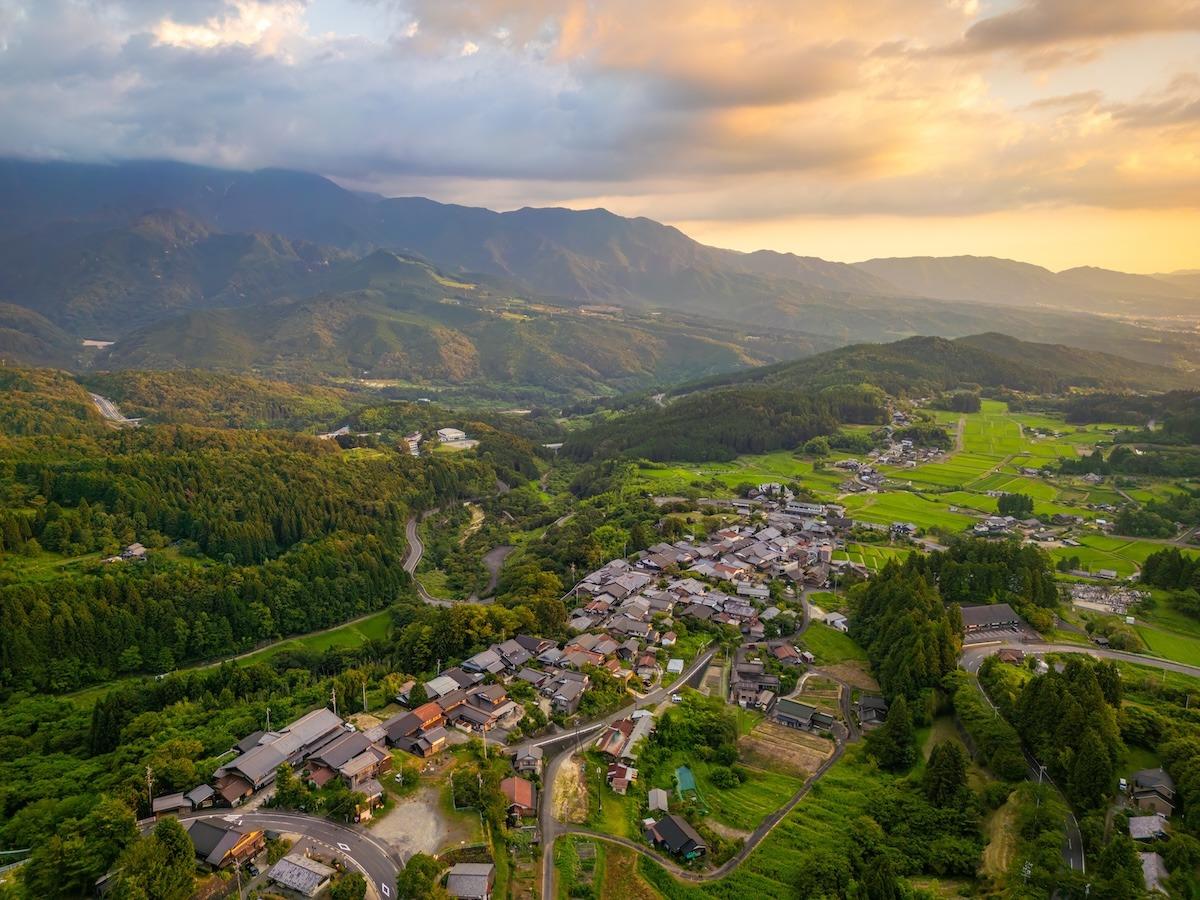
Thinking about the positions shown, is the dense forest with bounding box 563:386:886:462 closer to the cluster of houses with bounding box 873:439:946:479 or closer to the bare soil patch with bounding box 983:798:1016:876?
the cluster of houses with bounding box 873:439:946:479

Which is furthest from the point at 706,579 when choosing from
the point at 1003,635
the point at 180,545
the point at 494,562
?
the point at 180,545

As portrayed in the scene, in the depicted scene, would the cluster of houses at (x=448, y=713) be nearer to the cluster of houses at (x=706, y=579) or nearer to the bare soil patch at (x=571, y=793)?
the bare soil patch at (x=571, y=793)

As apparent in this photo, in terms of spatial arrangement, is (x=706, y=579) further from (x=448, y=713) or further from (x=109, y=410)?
(x=109, y=410)

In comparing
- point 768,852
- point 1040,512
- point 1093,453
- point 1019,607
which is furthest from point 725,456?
point 768,852

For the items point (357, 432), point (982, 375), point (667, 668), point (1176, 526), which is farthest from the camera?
point (982, 375)

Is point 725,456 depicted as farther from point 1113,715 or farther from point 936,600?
point 1113,715

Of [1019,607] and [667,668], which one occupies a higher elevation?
[1019,607]

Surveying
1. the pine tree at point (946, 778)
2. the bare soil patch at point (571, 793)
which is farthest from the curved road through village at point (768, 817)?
the pine tree at point (946, 778)
